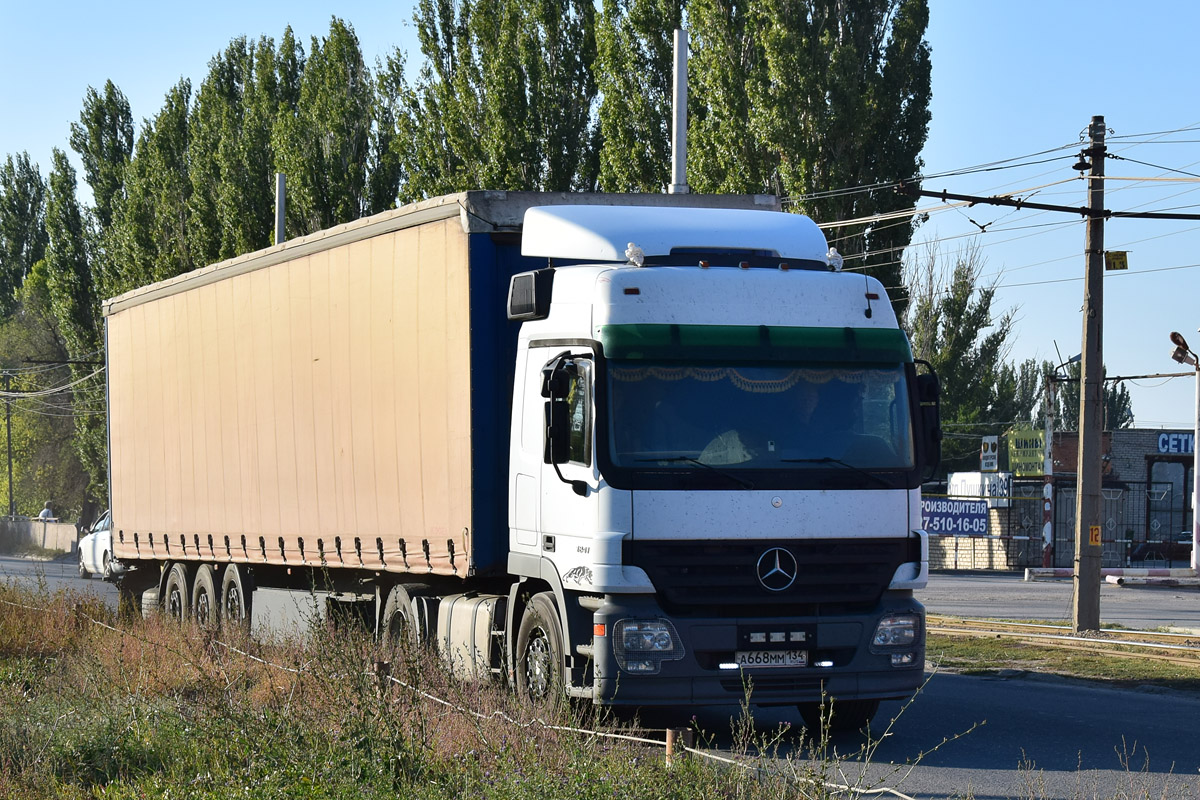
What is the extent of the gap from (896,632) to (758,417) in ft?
5.70

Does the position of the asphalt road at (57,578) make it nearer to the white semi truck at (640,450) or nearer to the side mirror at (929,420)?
the white semi truck at (640,450)

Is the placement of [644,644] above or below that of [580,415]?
below

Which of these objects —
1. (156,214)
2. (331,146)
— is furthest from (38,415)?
(331,146)

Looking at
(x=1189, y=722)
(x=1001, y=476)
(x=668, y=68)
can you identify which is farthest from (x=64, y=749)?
(x=1001, y=476)

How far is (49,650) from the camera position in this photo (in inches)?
613

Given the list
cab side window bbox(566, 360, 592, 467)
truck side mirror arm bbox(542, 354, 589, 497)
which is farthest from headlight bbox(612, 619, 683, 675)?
cab side window bbox(566, 360, 592, 467)

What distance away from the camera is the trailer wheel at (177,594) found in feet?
62.1

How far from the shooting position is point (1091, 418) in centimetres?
1883

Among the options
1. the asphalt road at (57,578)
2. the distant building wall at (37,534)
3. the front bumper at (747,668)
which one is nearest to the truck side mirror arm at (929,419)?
the front bumper at (747,668)

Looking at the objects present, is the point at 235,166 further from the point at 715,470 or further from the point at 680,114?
the point at 715,470

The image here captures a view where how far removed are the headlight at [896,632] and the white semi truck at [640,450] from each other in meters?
0.02

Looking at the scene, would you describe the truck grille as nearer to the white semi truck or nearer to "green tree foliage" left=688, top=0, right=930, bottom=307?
the white semi truck

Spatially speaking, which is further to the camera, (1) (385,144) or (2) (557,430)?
(1) (385,144)

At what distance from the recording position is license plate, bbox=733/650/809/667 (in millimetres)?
9820
